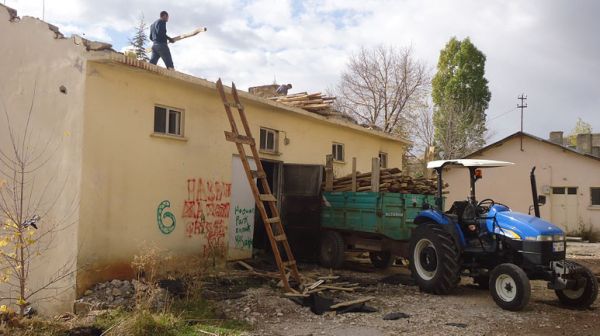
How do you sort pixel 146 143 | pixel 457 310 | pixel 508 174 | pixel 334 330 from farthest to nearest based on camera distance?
pixel 508 174
pixel 146 143
pixel 457 310
pixel 334 330

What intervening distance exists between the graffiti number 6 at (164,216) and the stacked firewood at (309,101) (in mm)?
4947

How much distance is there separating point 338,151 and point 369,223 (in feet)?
15.6

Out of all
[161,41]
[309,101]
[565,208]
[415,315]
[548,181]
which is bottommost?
[415,315]

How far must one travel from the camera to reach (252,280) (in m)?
9.81

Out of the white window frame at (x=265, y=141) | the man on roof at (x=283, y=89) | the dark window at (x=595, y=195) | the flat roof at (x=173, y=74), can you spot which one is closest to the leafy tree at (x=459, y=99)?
the dark window at (x=595, y=195)

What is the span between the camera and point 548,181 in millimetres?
23469

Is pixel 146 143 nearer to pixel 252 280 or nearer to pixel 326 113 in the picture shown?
pixel 252 280

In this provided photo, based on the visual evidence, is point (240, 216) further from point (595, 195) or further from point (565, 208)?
point (595, 195)

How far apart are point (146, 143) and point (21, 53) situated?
2.77 m

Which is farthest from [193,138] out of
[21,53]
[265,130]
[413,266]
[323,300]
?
[413,266]

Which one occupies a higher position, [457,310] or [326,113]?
[326,113]

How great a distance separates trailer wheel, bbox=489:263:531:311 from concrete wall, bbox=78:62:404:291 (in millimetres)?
5471

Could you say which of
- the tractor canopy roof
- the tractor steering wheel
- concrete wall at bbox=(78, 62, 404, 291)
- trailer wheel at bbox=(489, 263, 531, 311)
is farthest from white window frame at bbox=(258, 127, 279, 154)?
trailer wheel at bbox=(489, 263, 531, 311)

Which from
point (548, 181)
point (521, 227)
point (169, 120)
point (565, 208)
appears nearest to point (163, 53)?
point (169, 120)
